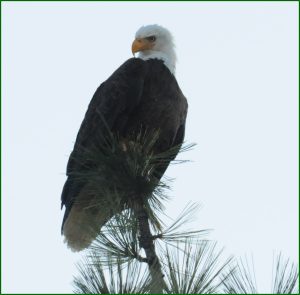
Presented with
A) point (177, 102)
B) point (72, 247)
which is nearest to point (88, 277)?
point (72, 247)

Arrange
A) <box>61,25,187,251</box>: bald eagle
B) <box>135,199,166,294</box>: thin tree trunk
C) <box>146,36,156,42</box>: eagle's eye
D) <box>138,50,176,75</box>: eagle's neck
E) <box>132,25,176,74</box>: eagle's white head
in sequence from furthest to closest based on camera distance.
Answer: <box>146,36,156,42</box>: eagle's eye < <box>132,25,176,74</box>: eagle's white head < <box>138,50,176,75</box>: eagle's neck < <box>61,25,187,251</box>: bald eagle < <box>135,199,166,294</box>: thin tree trunk

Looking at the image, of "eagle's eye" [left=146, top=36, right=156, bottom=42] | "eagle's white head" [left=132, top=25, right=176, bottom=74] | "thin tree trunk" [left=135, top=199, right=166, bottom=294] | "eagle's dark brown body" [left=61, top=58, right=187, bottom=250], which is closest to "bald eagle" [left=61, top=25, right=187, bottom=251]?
"eagle's dark brown body" [left=61, top=58, right=187, bottom=250]

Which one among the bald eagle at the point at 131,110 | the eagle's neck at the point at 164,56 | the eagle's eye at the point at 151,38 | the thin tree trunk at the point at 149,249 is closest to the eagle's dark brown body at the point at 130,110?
the bald eagle at the point at 131,110

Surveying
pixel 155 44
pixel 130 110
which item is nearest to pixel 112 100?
pixel 130 110

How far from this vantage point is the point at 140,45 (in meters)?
6.16

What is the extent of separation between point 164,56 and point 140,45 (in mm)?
299

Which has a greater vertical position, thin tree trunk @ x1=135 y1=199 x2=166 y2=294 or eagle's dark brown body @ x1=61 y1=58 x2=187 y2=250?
eagle's dark brown body @ x1=61 y1=58 x2=187 y2=250

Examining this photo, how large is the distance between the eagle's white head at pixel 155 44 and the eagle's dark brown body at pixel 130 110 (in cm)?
65

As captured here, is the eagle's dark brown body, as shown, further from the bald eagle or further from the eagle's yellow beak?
the eagle's yellow beak

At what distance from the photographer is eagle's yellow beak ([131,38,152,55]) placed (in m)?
6.12

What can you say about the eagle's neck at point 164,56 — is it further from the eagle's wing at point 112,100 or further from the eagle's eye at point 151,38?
the eagle's wing at point 112,100

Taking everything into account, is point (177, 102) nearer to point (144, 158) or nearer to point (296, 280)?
point (144, 158)

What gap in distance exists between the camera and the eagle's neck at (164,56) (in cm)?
586

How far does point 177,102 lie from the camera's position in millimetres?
5262
